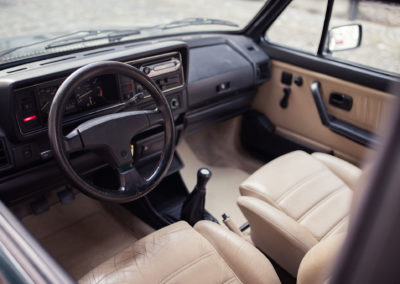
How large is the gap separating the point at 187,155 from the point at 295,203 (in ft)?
3.79

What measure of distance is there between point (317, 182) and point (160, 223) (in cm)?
84

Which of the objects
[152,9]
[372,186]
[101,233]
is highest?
[372,186]

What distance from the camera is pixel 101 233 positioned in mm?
2041

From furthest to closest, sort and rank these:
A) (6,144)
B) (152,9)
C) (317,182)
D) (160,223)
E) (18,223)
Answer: (152,9) < (160,223) < (317,182) < (6,144) < (18,223)

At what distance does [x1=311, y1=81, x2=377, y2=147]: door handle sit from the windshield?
649 mm

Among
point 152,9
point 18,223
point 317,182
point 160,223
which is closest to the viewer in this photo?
point 18,223

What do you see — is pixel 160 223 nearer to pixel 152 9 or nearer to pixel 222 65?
pixel 222 65

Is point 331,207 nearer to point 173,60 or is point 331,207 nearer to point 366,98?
point 366,98

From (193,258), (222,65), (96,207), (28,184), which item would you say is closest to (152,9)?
(222,65)

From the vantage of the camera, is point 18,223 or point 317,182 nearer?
point 18,223

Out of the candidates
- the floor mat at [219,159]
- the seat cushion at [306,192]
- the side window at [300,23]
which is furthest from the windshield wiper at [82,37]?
the side window at [300,23]

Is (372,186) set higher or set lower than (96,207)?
higher

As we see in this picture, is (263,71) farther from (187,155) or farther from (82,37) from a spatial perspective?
(82,37)

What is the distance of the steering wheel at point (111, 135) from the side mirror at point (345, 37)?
46.9 inches
